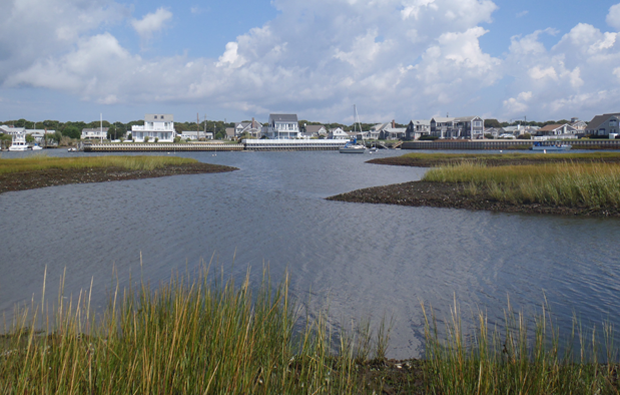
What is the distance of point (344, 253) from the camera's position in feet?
44.5

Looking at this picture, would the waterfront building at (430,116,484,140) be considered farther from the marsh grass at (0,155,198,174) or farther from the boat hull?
the marsh grass at (0,155,198,174)

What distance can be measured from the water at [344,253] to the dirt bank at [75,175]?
6.24m

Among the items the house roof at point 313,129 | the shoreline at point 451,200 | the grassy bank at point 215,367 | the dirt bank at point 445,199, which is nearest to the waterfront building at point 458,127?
the house roof at point 313,129

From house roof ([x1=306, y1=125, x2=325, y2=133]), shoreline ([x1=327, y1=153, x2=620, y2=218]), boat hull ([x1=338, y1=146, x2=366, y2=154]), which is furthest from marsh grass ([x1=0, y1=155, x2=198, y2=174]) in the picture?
house roof ([x1=306, y1=125, x2=325, y2=133])

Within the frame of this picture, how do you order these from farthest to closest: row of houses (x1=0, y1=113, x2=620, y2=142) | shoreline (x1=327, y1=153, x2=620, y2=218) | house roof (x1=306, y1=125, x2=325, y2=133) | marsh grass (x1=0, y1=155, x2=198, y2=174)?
1. house roof (x1=306, y1=125, x2=325, y2=133)
2. row of houses (x1=0, y1=113, x2=620, y2=142)
3. marsh grass (x1=0, y1=155, x2=198, y2=174)
4. shoreline (x1=327, y1=153, x2=620, y2=218)

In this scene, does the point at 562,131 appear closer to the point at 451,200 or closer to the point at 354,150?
the point at 354,150

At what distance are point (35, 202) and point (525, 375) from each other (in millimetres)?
24160

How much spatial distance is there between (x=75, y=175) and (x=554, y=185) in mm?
31214

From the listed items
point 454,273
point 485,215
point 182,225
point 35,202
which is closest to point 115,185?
point 35,202

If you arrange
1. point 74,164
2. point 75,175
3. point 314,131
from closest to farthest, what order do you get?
point 75,175
point 74,164
point 314,131

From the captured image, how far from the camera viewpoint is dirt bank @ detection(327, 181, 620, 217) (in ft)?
63.1

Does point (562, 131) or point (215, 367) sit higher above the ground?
point (562, 131)

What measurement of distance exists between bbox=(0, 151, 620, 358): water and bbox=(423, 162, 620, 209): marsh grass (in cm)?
203

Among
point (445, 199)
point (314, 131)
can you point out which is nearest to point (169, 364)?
point (445, 199)
